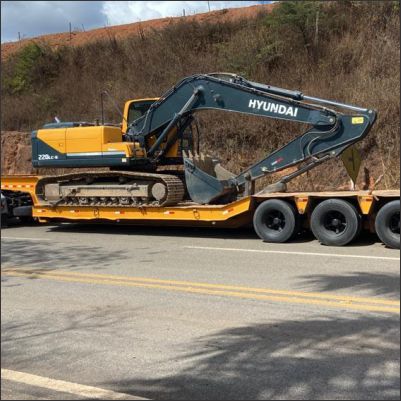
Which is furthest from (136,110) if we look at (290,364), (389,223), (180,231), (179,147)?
(290,364)

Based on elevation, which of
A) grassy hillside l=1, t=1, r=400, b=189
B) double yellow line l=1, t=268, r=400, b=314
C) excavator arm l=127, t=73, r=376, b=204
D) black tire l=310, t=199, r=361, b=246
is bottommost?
double yellow line l=1, t=268, r=400, b=314

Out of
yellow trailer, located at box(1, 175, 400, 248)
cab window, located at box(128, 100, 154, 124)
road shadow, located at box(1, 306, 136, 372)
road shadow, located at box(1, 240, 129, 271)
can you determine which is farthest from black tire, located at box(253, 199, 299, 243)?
road shadow, located at box(1, 306, 136, 372)

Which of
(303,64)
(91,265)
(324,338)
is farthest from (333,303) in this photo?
(303,64)

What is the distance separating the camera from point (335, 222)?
10492 millimetres

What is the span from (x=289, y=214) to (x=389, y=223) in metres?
1.91

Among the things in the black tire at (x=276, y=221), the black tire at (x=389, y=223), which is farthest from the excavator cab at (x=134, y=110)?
the black tire at (x=389, y=223)

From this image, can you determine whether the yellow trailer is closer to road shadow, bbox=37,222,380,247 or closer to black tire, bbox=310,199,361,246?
black tire, bbox=310,199,361,246

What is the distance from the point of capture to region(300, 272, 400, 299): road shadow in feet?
22.2

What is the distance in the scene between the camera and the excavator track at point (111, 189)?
1248cm

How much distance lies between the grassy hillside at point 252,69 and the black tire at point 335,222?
5.57 meters

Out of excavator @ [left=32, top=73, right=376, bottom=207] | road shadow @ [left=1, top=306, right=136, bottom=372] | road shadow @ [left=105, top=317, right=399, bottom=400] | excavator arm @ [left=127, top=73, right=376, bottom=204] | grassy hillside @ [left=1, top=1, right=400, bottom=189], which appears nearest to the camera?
road shadow @ [left=105, top=317, right=399, bottom=400]

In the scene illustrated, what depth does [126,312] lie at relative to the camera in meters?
6.14

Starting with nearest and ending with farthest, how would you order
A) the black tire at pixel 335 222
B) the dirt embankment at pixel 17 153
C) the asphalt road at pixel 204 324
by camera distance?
the asphalt road at pixel 204 324
the black tire at pixel 335 222
the dirt embankment at pixel 17 153

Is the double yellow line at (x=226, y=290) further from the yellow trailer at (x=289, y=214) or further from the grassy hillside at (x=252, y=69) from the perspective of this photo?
the grassy hillside at (x=252, y=69)
